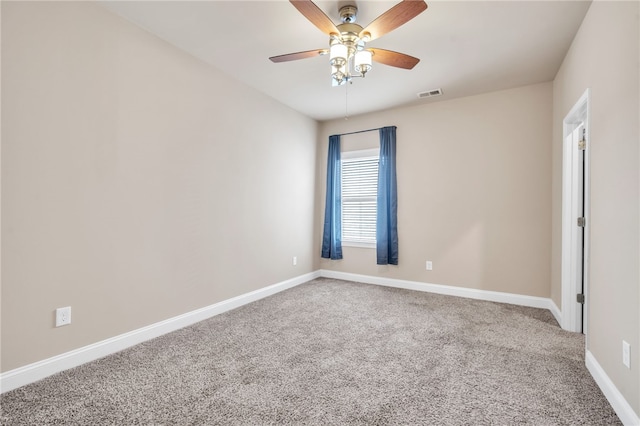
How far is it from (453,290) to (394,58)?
10.3 ft

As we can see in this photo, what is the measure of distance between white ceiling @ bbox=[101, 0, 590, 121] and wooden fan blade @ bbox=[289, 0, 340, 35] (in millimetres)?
279

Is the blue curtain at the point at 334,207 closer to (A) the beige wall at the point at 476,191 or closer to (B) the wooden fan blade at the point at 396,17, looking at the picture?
(A) the beige wall at the point at 476,191

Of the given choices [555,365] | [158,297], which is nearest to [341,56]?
[158,297]

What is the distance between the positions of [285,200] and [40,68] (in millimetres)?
2930

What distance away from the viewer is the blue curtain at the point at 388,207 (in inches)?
179

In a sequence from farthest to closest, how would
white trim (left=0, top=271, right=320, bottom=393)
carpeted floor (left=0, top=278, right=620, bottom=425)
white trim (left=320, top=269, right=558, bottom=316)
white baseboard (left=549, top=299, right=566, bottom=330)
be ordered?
white trim (left=320, top=269, right=558, bottom=316)
white baseboard (left=549, top=299, right=566, bottom=330)
white trim (left=0, top=271, right=320, bottom=393)
carpeted floor (left=0, top=278, right=620, bottom=425)

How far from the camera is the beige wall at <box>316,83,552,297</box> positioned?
12.0 feet

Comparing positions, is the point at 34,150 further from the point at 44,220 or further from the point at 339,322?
the point at 339,322

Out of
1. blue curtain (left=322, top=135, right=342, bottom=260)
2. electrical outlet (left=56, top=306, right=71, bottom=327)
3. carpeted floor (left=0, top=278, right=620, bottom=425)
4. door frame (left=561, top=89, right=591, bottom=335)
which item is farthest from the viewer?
blue curtain (left=322, top=135, right=342, bottom=260)

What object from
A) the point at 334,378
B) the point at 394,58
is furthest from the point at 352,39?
the point at 334,378

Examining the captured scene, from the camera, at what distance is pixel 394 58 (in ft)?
8.02

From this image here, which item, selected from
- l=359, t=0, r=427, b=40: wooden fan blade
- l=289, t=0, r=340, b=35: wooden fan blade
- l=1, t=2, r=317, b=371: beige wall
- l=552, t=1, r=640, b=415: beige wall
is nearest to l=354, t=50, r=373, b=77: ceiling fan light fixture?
l=359, t=0, r=427, b=40: wooden fan blade

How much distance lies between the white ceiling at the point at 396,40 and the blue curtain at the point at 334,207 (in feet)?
4.38

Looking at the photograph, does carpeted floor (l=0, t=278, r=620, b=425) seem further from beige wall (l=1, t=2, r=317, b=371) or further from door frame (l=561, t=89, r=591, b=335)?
beige wall (l=1, t=2, r=317, b=371)
